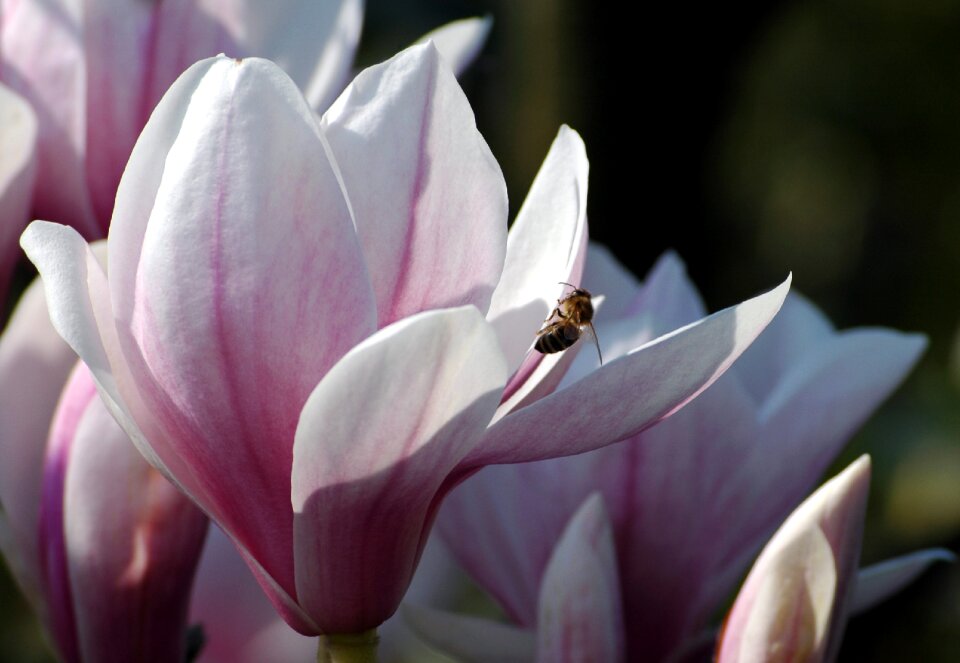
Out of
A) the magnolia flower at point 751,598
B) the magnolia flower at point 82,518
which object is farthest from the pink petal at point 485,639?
the magnolia flower at point 82,518

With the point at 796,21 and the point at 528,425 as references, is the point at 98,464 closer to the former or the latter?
the point at 528,425

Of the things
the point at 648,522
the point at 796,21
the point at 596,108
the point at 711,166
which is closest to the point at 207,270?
the point at 648,522

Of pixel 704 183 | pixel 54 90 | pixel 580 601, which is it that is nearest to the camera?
pixel 580 601

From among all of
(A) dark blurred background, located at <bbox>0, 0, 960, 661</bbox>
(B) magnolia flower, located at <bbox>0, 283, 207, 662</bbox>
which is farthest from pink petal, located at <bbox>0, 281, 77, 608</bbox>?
(A) dark blurred background, located at <bbox>0, 0, 960, 661</bbox>

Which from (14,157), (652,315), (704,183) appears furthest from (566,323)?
(704,183)

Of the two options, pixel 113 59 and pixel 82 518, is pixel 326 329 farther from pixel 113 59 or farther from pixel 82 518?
pixel 113 59

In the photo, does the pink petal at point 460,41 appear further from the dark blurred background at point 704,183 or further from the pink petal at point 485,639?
the dark blurred background at point 704,183
